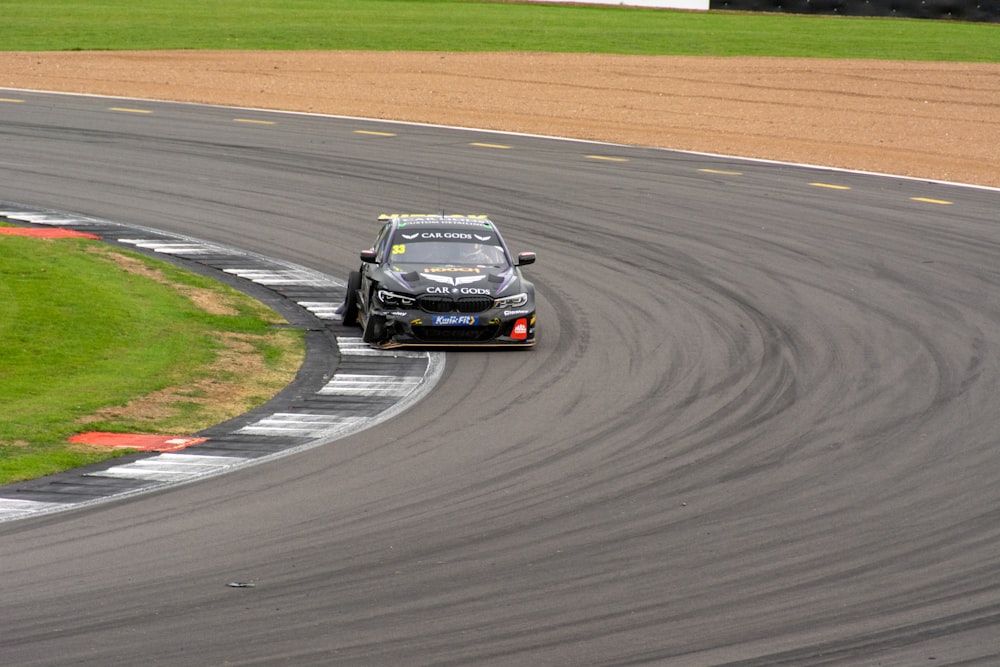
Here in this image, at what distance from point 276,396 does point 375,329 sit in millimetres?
2442

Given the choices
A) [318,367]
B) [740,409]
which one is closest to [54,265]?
[318,367]

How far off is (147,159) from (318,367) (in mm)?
14541

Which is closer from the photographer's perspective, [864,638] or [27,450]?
[864,638]

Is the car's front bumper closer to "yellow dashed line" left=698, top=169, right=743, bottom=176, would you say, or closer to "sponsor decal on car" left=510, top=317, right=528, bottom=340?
"sponsor decal on car" left=510, top=317, right=528, bottom=340

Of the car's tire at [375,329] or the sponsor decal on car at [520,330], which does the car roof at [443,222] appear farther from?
the sponsor decal on car at [520,330]

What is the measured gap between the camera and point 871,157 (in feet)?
107

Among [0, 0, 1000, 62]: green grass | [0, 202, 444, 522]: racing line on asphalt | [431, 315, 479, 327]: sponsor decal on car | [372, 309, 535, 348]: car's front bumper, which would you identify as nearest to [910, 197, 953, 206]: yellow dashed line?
[0, 202, 444, 522]: racing line on asphalt

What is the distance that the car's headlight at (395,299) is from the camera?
60.4ft

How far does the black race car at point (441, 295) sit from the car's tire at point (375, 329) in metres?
0.01

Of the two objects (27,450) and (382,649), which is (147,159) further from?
(382,649)

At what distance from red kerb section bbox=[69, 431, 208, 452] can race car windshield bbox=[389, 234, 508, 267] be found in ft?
18.1

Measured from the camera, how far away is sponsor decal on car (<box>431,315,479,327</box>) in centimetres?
1825

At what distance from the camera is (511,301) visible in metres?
18.4

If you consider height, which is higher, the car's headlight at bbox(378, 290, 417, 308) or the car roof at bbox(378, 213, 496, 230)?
the car roof at bbox(378, 213, 496, 230)
